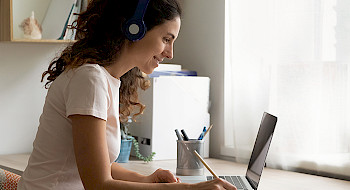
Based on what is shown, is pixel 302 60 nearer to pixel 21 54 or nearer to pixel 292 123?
pixel 292 123

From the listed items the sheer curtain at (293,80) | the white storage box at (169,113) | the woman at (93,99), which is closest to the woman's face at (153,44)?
the woman at (93,99)

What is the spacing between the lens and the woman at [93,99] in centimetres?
114

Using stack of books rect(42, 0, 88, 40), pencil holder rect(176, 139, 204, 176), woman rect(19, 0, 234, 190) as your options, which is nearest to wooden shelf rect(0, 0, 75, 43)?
stack of books rect(42, 0, 88, 40)

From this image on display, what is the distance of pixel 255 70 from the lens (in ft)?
7.26

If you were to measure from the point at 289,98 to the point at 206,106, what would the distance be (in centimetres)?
47

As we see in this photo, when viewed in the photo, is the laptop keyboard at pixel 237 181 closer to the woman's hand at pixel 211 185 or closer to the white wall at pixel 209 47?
the woman's hand at pixel 211 185

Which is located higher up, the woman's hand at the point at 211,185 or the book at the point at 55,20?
the book at the point at 55,20

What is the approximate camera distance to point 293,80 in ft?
6.66

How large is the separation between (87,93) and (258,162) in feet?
2.22

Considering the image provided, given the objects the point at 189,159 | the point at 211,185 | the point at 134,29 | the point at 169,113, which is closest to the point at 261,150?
the point at 189,159

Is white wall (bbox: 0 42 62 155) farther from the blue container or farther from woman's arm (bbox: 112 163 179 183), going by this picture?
woman's arm (bbox: 112 163 179 183)

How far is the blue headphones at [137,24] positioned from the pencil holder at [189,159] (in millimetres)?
736

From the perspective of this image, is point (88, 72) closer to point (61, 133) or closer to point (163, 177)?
point (61, 133)

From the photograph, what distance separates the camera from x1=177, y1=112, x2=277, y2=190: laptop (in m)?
1.58
